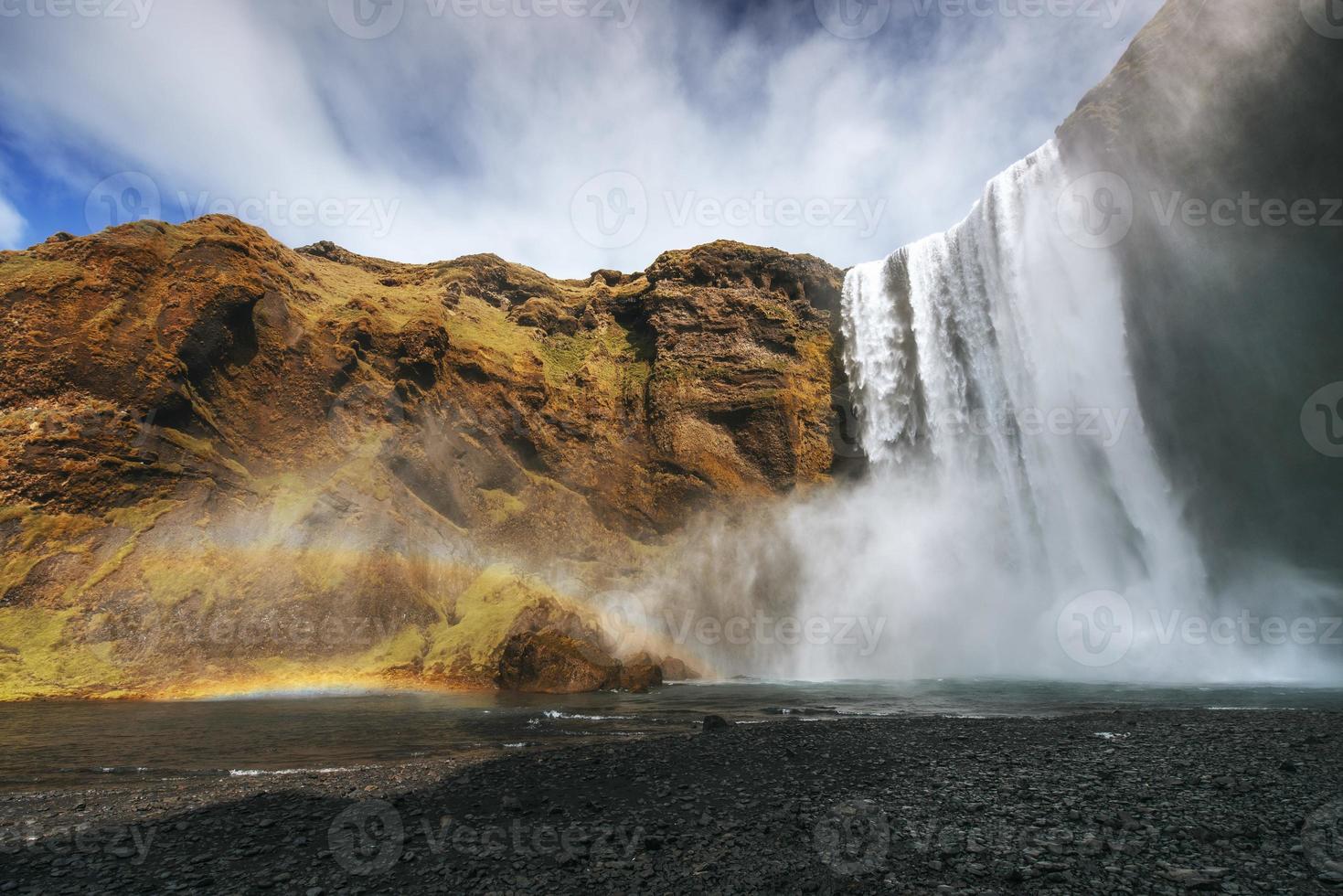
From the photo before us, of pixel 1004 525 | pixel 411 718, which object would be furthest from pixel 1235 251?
pixel 411 718

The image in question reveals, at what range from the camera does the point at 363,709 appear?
2192 centimetres

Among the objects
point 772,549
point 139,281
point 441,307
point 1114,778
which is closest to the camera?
point 1114,778

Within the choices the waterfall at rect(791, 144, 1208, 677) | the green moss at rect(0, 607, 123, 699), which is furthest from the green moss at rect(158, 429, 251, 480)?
the waterfall at rect(791, 144, 1208, 677)

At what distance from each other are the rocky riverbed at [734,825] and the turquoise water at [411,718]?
2.41 meters

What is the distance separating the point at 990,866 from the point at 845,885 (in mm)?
1608

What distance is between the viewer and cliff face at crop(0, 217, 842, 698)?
29312mm

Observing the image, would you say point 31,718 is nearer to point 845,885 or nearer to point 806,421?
point 845,885

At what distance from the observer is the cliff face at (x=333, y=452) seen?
2931cm

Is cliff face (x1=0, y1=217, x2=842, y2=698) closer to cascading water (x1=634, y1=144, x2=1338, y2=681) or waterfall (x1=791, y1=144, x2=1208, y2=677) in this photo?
cascading water (x1=634, y1=144, x2=1338, y2=681)

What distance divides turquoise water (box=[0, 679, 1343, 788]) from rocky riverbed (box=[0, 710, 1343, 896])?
241cm

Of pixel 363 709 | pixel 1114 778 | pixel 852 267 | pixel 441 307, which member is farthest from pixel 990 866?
pixel 441 307

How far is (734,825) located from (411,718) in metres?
15.3

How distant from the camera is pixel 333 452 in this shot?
39.9 metres

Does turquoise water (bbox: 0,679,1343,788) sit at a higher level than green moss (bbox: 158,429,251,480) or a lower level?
lower
